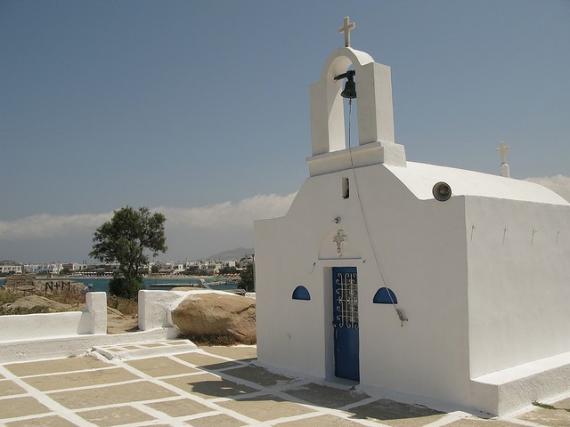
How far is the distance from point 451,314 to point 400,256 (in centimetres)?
126

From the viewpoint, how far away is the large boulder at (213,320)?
14.1 m

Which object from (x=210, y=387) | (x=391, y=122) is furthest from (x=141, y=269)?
(x=391, y=122)

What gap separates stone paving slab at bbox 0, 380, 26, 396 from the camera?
9227mm

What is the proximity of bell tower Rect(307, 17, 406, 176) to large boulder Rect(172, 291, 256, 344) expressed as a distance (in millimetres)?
5662

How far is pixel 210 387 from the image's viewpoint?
9586 millimetres

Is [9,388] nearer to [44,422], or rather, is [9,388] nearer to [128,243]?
[44,422]

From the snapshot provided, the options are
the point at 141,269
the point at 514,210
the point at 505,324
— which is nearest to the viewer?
the point at 505,324

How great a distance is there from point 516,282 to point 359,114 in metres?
4.01

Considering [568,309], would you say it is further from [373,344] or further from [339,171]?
[339,171]

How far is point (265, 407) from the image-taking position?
27.1 ft

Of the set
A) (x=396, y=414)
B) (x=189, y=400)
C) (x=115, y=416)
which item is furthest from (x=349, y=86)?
(x=115, y=416)

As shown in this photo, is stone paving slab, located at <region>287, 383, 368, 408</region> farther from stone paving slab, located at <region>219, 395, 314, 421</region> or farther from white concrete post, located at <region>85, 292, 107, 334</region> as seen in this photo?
white concrete post, located at <region>85, 292, 107, 334</region>

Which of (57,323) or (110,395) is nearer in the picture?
(110,395)

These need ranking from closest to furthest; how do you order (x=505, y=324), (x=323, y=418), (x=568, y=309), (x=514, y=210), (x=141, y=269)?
(x=323, y=418) < (x=505, y=324) < (x=514, y=210) < (x=568, y=309) < (x=141, y=269)
